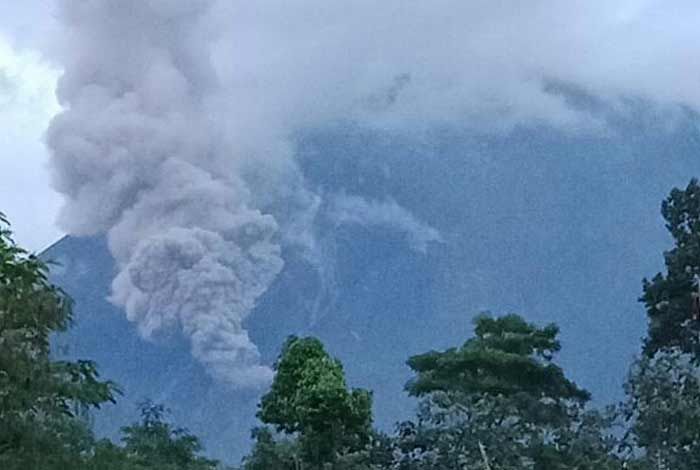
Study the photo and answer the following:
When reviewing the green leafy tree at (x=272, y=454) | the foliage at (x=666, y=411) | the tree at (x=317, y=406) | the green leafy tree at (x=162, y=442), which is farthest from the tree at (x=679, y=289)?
the green leafy tree at (x=162, y=442)

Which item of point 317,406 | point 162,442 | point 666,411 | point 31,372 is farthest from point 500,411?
point 31,372

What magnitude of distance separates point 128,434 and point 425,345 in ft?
88.7

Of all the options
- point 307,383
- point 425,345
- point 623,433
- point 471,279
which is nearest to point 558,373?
point 623,433

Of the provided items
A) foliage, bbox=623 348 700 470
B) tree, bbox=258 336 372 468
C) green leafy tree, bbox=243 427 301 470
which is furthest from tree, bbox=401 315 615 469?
green leafy tree, bbox=243 427 301 470

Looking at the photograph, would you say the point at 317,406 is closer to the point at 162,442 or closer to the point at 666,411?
the point at 162,442

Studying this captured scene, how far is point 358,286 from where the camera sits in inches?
2088

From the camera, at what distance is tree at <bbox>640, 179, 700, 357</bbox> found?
79.1ft

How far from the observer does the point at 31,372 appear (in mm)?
11969

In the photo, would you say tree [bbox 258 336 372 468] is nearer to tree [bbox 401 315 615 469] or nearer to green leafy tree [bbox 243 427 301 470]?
green leafy tree [bbox 243 427 301 470]

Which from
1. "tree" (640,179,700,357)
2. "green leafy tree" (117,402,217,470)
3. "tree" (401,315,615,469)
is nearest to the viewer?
"green leafy tree" (117,402,217,470)

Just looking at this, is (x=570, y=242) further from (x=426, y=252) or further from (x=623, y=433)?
(x=623, y=433)

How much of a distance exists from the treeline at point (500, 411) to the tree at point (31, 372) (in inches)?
269

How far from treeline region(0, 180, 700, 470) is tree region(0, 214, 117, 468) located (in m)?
6.84

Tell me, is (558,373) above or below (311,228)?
below
